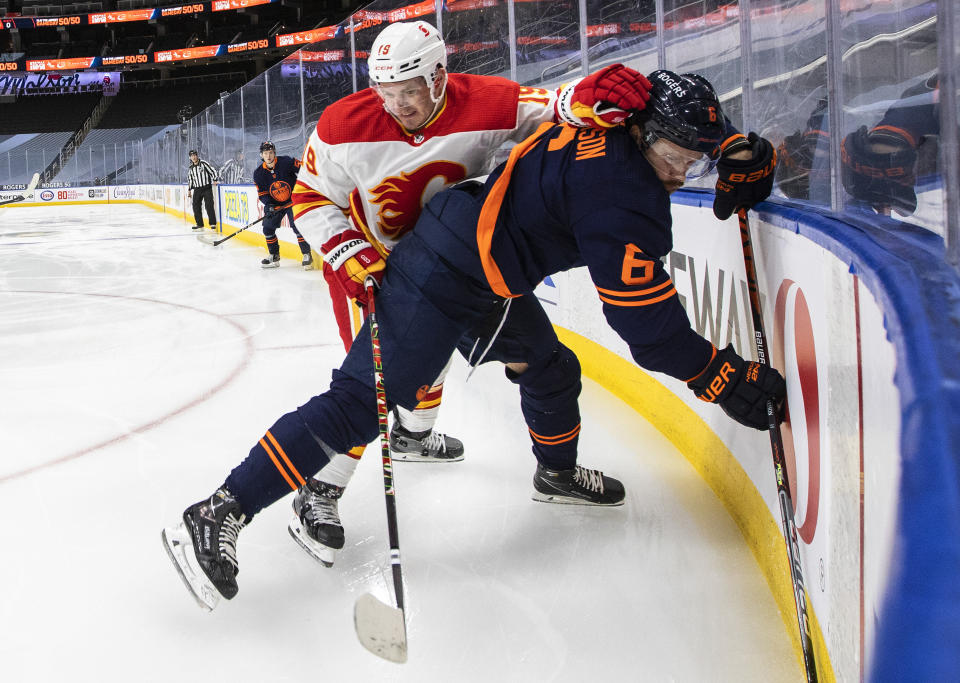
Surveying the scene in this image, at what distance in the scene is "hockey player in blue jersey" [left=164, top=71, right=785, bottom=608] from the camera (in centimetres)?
122

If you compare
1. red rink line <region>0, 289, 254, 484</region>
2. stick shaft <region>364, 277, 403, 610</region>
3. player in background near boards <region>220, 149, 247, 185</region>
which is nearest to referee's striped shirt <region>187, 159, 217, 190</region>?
player in background near boards <region>220, 149, 247, 185</region>

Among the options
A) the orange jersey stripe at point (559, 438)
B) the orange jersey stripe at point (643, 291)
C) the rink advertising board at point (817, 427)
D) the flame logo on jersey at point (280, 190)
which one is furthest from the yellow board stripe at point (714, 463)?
the flame logo on jersey at point (280, 190)

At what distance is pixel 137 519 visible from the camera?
6.13 ft

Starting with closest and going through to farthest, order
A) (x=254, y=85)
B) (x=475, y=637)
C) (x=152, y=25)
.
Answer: (x=475, y=637) < (x=254, y=85) < (x=152, y=25)

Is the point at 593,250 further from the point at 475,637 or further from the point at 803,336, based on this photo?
the point at 475,637

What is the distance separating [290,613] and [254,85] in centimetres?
800

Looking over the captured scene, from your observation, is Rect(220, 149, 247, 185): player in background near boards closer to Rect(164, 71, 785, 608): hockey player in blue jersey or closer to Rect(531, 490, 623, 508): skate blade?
Rect(531, 490, 623, 508): skate blade

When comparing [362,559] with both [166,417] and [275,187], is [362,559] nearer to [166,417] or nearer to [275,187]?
[166,417]

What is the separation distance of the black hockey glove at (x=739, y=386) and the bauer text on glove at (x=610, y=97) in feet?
1.41

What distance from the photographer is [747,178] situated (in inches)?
58.1

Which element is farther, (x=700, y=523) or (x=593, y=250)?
(x=700, y=523)

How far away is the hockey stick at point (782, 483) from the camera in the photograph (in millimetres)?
1070

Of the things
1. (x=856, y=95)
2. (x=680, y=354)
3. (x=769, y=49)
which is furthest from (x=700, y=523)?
(x=769, y=49)

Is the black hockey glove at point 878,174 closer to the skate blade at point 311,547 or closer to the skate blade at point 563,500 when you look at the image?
the skate blade at point 563,500
